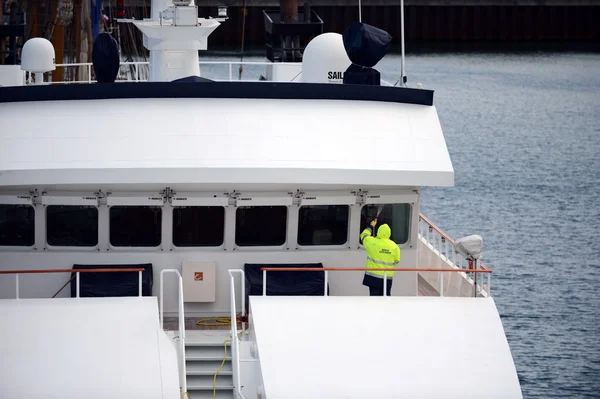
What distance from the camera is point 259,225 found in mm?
17875

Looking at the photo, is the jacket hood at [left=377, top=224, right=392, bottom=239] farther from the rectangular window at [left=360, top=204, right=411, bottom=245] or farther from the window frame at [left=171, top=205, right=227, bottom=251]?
the window frame at [left=171, top=205, right=227, bottom=251]

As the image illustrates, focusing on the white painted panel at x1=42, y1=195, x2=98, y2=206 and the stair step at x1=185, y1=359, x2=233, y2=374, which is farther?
the white painted panel at x1=42, y1=195, x2=98, y2=206

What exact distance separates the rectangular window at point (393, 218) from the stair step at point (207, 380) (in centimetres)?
357

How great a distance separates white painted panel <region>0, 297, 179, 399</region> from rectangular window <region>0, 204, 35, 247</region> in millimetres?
2261

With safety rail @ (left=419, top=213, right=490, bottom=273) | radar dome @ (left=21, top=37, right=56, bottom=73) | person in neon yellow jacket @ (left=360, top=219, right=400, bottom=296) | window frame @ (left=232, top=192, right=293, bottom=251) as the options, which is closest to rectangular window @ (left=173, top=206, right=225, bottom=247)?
window frame @ (left=232, top=192, right=293, bottom=251)

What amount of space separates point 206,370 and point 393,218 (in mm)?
4153

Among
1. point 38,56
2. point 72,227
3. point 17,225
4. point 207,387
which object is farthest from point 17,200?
point 38,56

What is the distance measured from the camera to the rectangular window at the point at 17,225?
17594mm

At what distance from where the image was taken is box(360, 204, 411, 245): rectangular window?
59.3ft

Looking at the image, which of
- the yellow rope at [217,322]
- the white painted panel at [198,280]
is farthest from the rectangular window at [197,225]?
the yellow rope at [217,322]

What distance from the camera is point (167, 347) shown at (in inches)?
602

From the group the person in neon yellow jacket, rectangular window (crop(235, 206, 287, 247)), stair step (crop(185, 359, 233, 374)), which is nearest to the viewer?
stair step (crop(185, 359, 233, 374))

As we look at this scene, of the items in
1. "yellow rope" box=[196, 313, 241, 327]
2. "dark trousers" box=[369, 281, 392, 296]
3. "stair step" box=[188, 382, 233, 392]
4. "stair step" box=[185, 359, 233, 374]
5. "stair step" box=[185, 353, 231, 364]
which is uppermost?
"dark trousers" box=[369, 281, 392, 296]

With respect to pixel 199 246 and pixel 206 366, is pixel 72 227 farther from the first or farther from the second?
pixel 206 366
